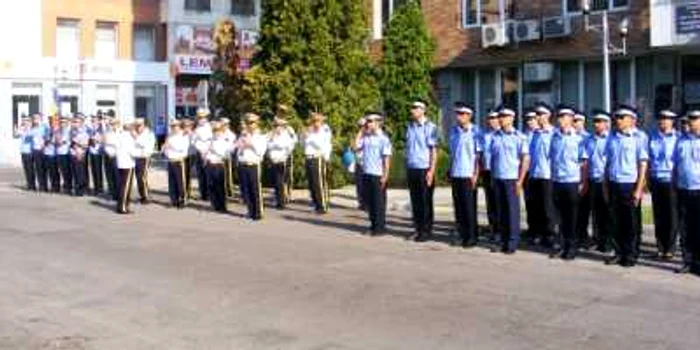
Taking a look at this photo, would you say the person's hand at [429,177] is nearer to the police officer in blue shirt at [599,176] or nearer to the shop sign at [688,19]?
the police officer in blue shirt at [599,176]

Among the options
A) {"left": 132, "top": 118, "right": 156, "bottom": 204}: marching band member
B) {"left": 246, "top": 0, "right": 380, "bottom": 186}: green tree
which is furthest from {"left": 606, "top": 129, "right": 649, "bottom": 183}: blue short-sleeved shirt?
{"left": 246, "top": 0, "right": 380, "bottom": 186}: green tree

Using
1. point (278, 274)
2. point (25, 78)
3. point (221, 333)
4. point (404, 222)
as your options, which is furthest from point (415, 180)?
point (25, 78)

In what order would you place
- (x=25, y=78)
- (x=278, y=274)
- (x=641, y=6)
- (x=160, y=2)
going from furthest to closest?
(x=160, y=2) < (x=25, y=78) < (x=641, y=6) < (x=278, y=274)

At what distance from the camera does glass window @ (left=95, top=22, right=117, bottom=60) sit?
173 ft

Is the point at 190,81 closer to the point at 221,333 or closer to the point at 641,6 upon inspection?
the point at 641,6

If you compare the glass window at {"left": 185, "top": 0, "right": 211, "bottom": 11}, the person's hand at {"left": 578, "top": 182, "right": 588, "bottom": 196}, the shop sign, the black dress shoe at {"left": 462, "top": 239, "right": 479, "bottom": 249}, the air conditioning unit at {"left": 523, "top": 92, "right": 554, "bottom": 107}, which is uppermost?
the glass window at {"left": 185, "top": 0, "right": 211, "bottom": 11}

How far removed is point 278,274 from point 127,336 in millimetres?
3381

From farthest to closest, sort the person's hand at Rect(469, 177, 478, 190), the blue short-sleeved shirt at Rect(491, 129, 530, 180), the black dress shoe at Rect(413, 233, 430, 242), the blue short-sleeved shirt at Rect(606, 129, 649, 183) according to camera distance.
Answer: the black dress shoe at Rect(413, 233, 430, 242) < the person's hand at Rect(469, 177, 478, 190) < the blue short-sleeved shirt at Rect(491, 129, 530, 180) < the blue short-sleeved shirt at Rect(606, 129, 649, 183)

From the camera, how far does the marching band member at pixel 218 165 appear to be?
20516 mm

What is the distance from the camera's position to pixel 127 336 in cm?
931

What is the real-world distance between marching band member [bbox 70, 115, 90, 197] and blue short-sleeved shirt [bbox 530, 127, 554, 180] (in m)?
13.2

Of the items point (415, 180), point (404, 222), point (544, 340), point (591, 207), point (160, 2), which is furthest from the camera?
point (160, 2)

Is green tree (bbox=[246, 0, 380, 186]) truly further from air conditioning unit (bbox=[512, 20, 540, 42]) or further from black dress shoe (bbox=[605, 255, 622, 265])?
black dress shoe (bbox=[605, 255, 622, 265])

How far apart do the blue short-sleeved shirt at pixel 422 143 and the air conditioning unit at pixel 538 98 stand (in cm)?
1390
